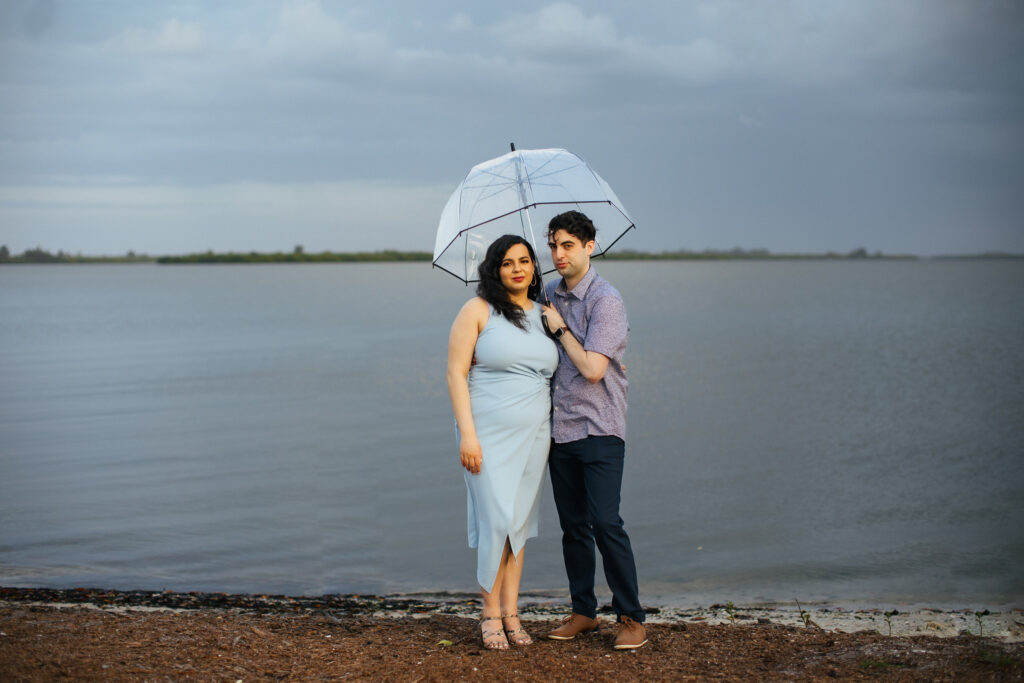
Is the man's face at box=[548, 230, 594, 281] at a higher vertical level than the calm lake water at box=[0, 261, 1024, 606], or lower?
higher

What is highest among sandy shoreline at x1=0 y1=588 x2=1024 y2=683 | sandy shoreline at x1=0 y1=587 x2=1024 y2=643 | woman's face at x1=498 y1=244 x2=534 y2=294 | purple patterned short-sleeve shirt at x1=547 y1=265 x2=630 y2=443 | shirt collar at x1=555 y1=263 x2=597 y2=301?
woman's face at x1=498 y1=244 x2=534 y2=294

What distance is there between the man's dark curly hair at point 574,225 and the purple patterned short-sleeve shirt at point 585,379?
224 millimetres

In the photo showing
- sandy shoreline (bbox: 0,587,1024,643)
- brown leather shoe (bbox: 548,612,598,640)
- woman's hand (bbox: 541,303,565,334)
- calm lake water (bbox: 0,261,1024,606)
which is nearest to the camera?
woman's hand (bbox: 541,303,565,334)

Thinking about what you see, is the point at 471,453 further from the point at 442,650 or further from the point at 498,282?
the point at 442,650

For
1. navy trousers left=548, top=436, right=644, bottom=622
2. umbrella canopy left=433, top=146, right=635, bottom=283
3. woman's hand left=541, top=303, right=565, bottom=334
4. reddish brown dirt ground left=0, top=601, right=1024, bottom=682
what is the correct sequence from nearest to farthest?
reddish brown dirt ground left=0, top=601, right=1024, bottom=682
woman's hand left=541, top=303, right=565, bottom=334
navy trousers left=548, top=436, right=644, bottom=622
umbrella canopy left=433, top=146, right=635, bottom=283

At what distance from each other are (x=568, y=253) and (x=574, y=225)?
0.16 metres

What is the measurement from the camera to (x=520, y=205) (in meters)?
4.84

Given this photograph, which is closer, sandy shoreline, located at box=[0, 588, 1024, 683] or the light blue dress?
sandy shoreline, located at box=[0, 588, 1024, 683]

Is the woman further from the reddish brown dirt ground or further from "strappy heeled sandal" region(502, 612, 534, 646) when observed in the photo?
the reddish brown dirt ground

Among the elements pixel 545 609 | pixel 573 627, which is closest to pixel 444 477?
pixel 545 609

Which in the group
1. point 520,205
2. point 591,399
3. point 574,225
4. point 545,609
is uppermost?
point 520,205

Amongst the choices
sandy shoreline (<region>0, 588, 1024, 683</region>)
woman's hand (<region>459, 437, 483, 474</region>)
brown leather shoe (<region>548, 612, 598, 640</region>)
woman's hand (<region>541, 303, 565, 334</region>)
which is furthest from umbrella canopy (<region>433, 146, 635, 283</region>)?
sandy shoreline (<region>0, 588, 1024, 683</region>)

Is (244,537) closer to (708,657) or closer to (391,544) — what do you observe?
(391,544)

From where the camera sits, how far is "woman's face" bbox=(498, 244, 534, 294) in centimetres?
463
